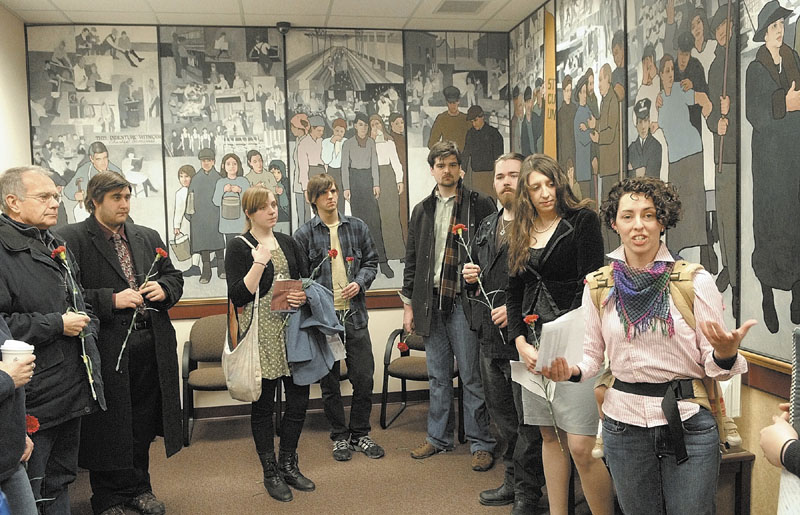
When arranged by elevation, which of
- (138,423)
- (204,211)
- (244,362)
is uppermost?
(204,211)

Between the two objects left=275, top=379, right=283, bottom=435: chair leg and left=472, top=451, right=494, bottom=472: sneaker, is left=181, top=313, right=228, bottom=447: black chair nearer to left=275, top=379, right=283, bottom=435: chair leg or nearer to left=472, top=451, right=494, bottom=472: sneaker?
left=275, top=379, right=283, bottom=435: chair leg

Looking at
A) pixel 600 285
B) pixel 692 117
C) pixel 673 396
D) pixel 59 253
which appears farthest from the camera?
pixel 692 117

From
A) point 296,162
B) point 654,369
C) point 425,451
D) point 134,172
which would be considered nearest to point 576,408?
point 654,369

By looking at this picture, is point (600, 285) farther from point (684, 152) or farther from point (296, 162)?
point (296, 162)

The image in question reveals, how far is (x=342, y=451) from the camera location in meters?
4.15

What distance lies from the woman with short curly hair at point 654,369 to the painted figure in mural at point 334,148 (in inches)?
134

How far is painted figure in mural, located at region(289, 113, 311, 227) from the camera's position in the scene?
5172 mm

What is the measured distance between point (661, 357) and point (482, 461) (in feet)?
6.99

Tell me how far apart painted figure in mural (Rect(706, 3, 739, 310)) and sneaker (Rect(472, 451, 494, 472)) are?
1.69 m

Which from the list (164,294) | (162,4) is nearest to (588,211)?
Answer: (164,294)

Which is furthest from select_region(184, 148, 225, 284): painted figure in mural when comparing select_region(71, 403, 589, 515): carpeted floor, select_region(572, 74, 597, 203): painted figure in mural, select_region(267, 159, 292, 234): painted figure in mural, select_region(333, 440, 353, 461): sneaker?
select_region(572, 74, 597, 203): painted figure in mural

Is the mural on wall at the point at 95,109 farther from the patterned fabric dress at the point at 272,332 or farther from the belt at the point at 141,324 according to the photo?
the patterned fabric dress at the point at 272,332

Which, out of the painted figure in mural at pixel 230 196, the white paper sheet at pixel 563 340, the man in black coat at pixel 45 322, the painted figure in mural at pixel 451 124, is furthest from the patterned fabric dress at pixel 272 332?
the painted figure in mural at pixel 451 124

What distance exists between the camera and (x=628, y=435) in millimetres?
2002
